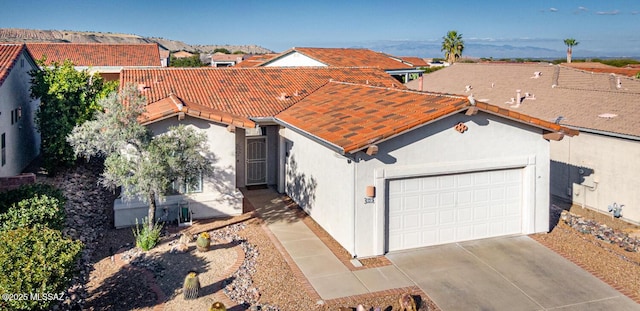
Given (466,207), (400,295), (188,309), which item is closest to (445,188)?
(466,207)

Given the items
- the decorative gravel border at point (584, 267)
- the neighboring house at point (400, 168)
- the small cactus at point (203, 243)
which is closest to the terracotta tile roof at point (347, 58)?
the neighboring house at point (400, 168)

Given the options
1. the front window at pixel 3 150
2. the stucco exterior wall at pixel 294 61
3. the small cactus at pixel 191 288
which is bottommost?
the small cactus at pixel 191 288

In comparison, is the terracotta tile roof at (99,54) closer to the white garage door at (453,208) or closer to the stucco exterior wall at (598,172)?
the stucco exterior wall at (598,172)

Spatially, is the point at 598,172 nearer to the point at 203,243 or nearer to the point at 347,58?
the point at 203,243

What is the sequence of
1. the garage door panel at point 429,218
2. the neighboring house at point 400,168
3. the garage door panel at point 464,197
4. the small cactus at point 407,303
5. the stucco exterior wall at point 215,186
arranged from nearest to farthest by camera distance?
the small cactus at point 407,303 < the neighboring house at point 400,168 < the garage door panel at point 429,218 < the garage door panel at point 464,197 < the stucco exterior wall at point 215,186

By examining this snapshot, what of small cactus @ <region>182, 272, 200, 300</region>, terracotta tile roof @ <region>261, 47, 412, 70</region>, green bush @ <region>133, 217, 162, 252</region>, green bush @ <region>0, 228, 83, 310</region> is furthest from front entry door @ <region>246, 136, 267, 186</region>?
terracotta tile roof @ <region>261, 47, 412, 70</region>

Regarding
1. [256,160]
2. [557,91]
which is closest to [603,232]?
[557,91]

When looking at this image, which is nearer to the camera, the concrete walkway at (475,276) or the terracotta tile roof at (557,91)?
the concrete walkway at (475,276)
